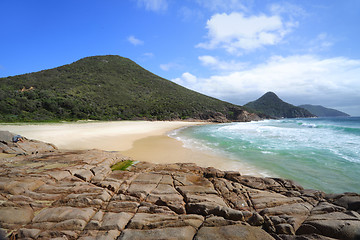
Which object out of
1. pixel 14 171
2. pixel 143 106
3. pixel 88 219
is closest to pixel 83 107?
pixel 143 106

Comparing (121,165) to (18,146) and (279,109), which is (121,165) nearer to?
(18,146)

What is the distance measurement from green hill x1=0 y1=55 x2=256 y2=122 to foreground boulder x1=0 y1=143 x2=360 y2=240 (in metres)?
Answer: 37.0

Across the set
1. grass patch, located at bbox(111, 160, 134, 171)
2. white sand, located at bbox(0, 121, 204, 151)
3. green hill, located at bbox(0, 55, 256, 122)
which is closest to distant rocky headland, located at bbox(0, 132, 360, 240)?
grass patch, located at bbox(111, 160, 134, 171)

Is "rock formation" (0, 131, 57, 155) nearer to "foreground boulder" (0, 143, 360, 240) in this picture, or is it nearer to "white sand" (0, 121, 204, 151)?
"white sand" (0, 121, 204, 151)

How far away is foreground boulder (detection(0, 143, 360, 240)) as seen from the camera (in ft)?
9.52

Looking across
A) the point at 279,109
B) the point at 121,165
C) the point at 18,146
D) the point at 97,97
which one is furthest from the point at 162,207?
the point at 279,109

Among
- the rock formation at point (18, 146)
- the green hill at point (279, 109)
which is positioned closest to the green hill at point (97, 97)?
the rock formation at point (18, 146)

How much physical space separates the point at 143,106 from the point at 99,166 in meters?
48.2

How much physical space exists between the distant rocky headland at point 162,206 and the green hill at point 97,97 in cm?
3689

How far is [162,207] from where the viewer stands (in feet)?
12.0

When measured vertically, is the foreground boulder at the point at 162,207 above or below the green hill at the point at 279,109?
below

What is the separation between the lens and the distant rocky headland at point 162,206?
290 cm

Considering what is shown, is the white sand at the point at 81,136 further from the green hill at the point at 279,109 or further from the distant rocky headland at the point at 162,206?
the green hill at the point at 279,109

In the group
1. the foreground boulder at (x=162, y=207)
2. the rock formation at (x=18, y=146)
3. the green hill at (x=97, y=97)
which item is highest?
the green hill at (x=97, y=97)
